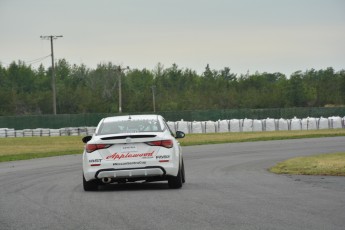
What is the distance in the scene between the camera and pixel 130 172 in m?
14.9

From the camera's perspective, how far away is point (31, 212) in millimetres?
11656

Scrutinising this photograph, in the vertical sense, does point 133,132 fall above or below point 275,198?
above

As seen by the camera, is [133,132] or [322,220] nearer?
[322,220]

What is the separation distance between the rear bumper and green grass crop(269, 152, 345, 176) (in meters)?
5.65

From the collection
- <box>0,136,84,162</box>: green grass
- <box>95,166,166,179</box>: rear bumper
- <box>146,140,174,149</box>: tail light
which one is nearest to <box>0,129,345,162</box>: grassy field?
<box>0,136,84,162</box>: green grass

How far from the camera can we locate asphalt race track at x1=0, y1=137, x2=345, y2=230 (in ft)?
32.9

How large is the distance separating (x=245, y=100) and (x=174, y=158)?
10475 cm

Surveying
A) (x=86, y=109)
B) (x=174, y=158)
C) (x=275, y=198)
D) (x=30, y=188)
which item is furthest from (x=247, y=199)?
(x=86, y=109)

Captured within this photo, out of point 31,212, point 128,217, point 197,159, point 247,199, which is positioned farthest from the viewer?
point 197,159

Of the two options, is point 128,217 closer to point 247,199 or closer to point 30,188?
point 247,199

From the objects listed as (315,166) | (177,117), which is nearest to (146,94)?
(177,117)

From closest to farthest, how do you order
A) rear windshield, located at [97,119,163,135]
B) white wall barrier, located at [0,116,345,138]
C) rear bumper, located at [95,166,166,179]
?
1. rear bumper, located at [95,166,166,179]
2. rear windshield, located at [97,119,163,135]
3. white wall barrier, located at [0,116,345,138]

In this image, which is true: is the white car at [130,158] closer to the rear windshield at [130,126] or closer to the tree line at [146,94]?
the rear windshield at [130,126]

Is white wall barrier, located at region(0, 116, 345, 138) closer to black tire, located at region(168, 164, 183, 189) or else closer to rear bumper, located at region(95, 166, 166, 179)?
black tire, located at region(168, 164, 183, 189)
